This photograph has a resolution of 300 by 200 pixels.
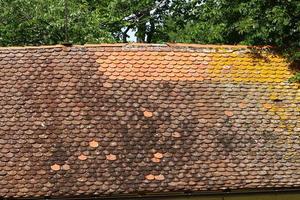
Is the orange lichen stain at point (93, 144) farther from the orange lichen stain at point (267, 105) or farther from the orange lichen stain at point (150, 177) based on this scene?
the orange lichen stain at point (267, 105)

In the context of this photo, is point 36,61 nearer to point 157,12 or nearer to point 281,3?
point 281,3

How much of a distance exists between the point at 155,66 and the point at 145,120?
182 centimetres

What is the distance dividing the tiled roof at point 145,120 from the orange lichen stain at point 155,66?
2 centimetres

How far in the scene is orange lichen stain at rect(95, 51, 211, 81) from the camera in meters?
13.8

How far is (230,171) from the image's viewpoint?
11773mm

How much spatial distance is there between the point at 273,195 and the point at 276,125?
1709 mm

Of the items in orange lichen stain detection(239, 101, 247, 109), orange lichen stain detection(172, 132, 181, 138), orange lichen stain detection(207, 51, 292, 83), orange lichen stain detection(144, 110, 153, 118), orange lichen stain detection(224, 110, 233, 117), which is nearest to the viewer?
orange lichen stain detection(172, 132, 181, 138)

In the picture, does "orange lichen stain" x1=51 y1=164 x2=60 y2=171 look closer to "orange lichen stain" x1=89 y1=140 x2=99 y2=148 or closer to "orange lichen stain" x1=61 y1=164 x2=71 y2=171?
"orange lichen stain" x1=61 y1=164 x2=71 y2=171

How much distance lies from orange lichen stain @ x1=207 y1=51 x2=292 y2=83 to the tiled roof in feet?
0.08

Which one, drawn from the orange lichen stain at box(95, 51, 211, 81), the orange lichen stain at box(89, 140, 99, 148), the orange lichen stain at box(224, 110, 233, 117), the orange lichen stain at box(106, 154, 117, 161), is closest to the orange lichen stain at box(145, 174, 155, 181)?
the orange lichen stain at box(106, 154, 117, 161)

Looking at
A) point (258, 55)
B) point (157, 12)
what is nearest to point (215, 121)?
point (258, 55)

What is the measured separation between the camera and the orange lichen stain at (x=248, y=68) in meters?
14.1

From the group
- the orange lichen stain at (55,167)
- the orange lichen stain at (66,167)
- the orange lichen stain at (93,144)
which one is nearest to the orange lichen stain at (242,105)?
the orange lichen stain at (93,144)

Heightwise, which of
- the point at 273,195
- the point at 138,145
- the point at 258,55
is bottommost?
the point at 273,195
